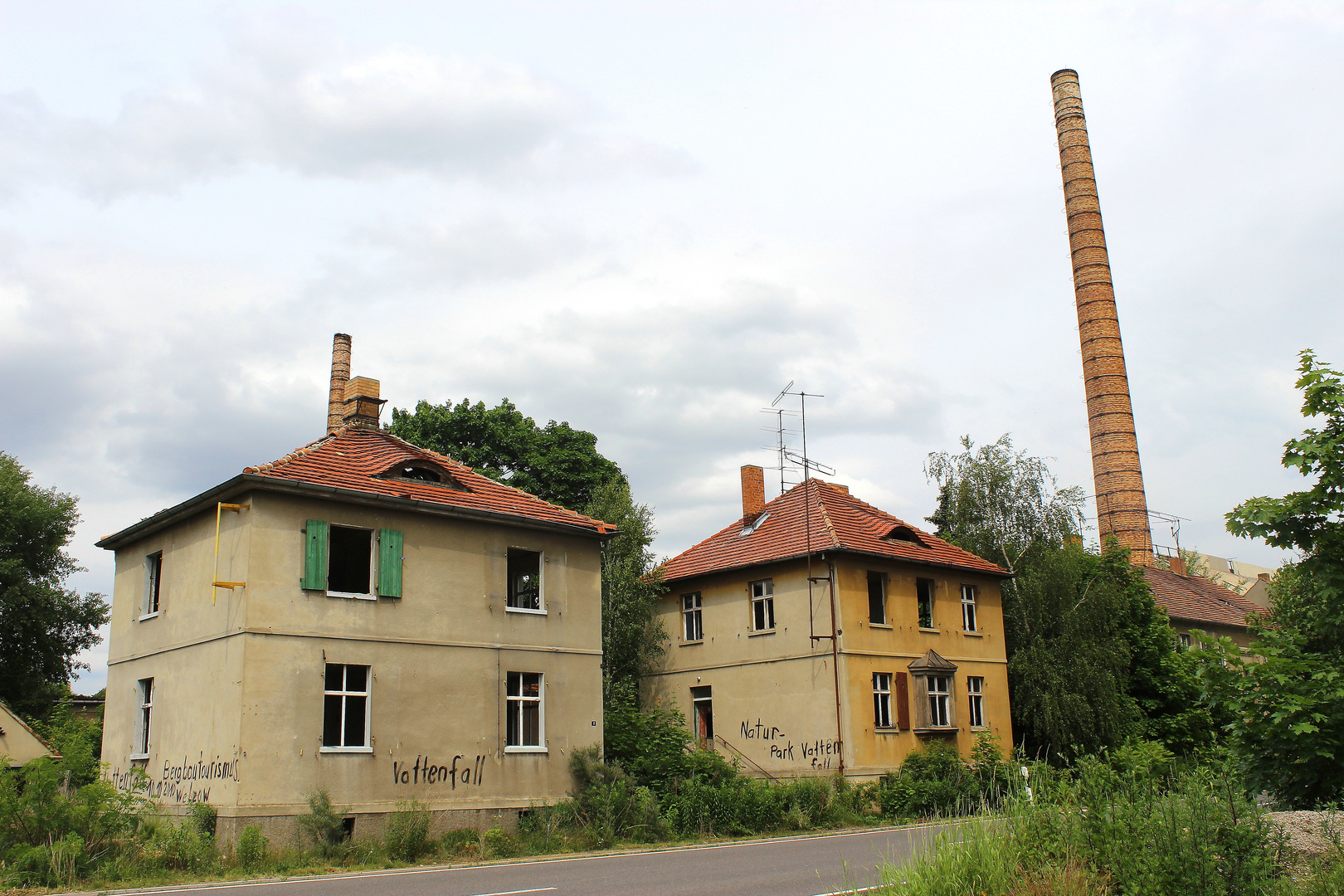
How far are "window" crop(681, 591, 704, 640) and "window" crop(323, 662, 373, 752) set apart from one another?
13.9 m

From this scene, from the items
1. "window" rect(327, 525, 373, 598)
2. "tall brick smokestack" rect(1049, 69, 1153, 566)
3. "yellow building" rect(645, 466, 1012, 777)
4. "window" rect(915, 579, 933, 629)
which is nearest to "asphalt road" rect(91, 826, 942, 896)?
"window" rect(327, 525, 373, 598)

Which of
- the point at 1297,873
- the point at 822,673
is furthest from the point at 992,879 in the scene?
the point at 822,673

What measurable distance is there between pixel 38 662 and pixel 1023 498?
36129mm

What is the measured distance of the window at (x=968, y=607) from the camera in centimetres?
3131

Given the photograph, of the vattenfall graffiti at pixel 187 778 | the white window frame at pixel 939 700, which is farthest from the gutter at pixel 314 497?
the white window frame at pixel 939 700

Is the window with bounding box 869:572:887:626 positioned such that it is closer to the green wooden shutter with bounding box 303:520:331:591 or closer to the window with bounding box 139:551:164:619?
the green wooden shutter with bounding box 303:520:331:591

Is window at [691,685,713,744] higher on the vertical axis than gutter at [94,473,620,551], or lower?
lower

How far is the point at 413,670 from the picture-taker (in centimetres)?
1986

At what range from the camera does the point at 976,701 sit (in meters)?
30.6

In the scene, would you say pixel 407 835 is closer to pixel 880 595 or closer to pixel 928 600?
pixel 880 595

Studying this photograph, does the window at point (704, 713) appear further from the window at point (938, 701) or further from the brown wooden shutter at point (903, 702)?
the window at point (938, 701)

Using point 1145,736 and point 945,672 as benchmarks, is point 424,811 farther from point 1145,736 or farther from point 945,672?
Answer: point 1145,736

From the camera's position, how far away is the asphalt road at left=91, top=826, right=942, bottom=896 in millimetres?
11891

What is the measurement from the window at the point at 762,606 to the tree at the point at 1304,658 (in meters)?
17.5
